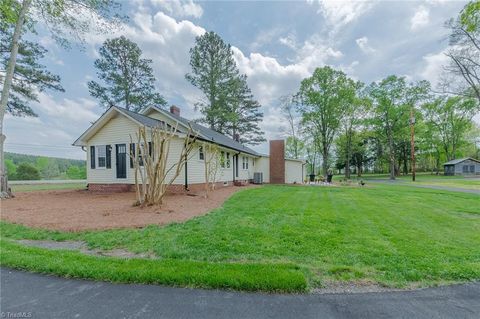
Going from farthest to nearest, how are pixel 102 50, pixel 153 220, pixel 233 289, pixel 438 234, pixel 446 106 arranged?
pixel 446 106 → pixel 102 50 → pixel 153 220 → pixel 438 234 → pixel 233 289

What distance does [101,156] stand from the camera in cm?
1373

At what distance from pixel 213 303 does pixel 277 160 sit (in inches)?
830

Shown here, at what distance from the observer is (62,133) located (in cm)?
2031

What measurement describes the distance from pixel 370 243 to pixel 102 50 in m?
29.2

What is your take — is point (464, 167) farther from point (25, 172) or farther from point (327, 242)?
point (25, 172)

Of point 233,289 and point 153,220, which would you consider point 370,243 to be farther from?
point 153,220

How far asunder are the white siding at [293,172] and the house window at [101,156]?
651 inches

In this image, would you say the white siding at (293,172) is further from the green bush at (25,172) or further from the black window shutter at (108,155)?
the green bush at (25,172)

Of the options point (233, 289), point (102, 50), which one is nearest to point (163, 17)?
point (102, 50)

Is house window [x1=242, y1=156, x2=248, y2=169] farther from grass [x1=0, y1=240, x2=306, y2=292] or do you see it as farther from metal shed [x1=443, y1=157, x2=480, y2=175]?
metal shed [x1=443, y1=157, x2=480, y2=175]

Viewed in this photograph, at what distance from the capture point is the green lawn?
316cm

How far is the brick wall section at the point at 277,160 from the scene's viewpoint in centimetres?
2273

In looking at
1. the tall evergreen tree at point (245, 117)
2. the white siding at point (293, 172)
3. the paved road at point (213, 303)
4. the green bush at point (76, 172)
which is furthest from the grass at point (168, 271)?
the green bush at point (76, 172)

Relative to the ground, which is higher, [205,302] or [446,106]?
[446,106]
